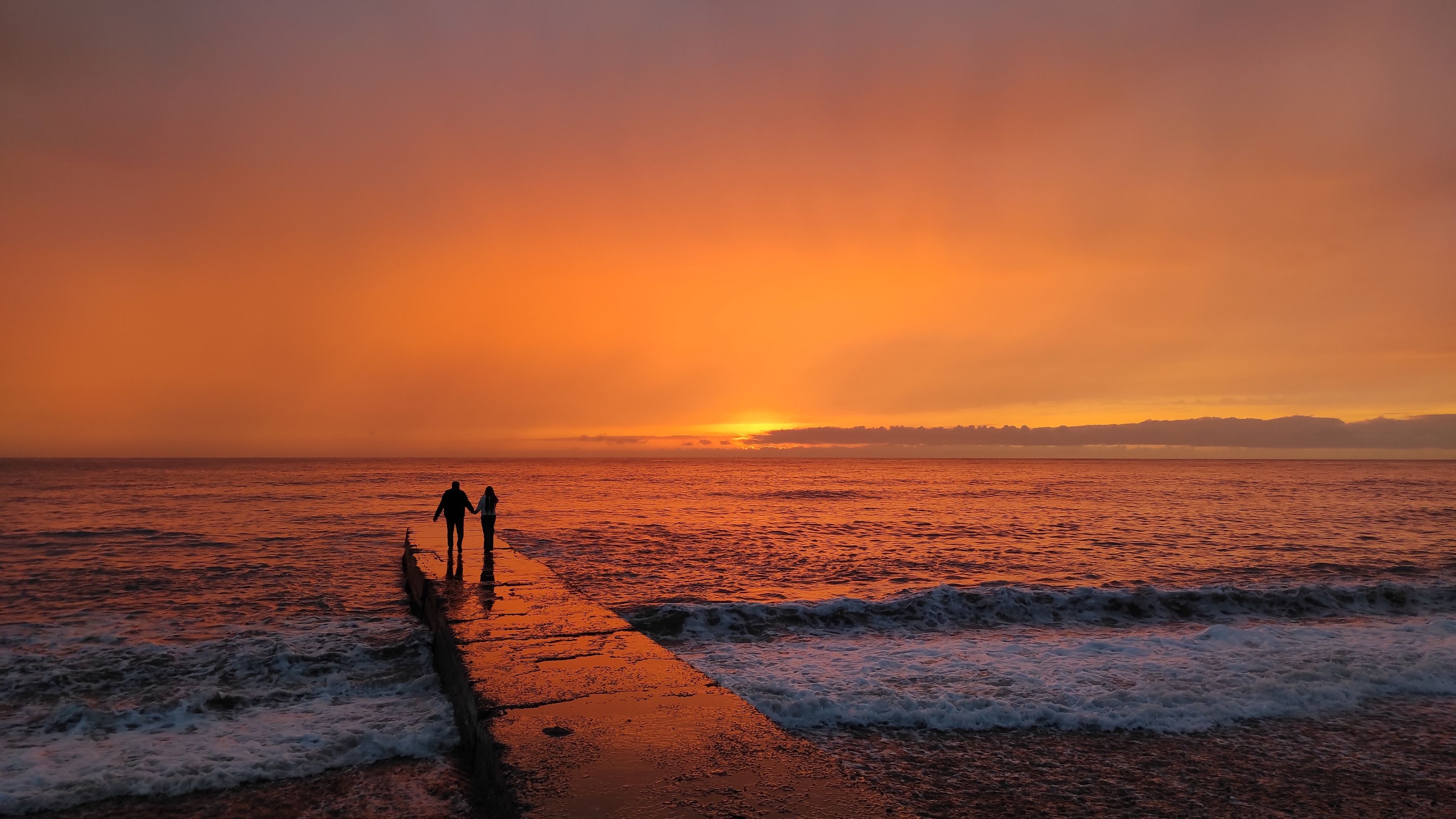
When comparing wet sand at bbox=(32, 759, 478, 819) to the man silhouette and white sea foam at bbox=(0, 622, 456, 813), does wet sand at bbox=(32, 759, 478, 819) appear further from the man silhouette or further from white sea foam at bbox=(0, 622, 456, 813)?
the man silhouette

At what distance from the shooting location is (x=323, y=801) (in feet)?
20.9

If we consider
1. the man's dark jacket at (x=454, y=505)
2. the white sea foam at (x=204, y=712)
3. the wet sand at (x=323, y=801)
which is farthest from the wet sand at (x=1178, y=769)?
the man's dark jacket at (x=454, y=505)

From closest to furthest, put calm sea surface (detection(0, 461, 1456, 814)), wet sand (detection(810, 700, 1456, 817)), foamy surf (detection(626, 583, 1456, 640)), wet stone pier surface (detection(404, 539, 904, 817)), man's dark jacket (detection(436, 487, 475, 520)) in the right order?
wet stone pier surface (detection(404, 539, 904, 817))
wet sand (detection(810, 700, 1456, 817))
calm sea surface (detection(0, 461, 1456, 814))
foamy surf (detection(626, 583, 1456, 640))
man's dark jacket (detection(436, 487, 475, 520))

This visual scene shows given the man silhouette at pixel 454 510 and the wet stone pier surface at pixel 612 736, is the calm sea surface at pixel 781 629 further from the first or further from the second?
the man silhouette at pixel 454 510

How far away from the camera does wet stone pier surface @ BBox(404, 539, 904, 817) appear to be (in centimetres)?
493

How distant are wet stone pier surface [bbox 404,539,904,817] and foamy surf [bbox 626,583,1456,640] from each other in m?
3.45

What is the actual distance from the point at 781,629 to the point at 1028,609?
18.1 ft

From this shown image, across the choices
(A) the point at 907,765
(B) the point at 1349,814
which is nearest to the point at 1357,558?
(B) the point at 1349,814

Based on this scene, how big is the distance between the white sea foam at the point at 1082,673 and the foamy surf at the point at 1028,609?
68cm

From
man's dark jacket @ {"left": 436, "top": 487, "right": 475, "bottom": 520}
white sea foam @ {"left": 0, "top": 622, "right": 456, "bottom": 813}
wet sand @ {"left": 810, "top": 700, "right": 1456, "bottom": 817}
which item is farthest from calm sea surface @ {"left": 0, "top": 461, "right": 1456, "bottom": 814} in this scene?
man's dark jacket @ {"left": 436, "top": 487, "right": 475, "bottom": 520}

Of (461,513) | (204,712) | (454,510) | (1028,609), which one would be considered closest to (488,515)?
(461,513)

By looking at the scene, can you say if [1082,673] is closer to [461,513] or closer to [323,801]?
[323,801]

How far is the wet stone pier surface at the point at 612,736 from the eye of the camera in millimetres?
4926

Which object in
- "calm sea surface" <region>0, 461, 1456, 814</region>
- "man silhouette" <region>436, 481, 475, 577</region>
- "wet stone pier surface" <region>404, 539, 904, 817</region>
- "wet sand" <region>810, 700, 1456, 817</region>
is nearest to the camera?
"wet stone pier surface" <region>404, 539, 904, 817</region>
